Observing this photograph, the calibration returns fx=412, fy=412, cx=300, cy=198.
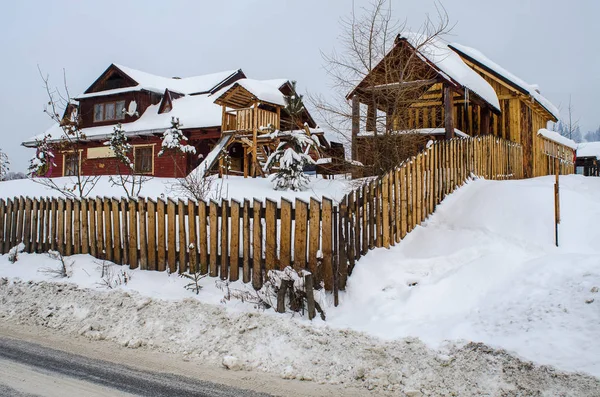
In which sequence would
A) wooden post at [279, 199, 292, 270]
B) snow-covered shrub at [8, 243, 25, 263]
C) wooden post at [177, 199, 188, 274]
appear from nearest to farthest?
wooden post at [279, 199, 292, 270] → wooden post at [177, 199, 188, 274] → snow-covered shrub at [8, 243, 25, 263]

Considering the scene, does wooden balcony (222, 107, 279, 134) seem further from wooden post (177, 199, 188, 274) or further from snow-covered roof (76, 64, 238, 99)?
wooden post (177, 199, 188, 274)

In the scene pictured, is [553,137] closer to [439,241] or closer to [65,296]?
[439,241]

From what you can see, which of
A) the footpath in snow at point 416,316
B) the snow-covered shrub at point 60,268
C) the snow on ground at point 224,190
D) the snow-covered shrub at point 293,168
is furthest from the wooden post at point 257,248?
the snow-covered shrub at point 293,168

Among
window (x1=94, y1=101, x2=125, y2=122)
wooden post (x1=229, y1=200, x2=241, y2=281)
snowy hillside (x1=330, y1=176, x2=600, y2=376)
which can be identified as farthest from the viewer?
window (x1=94, y1=101, x2=125, y2=122)

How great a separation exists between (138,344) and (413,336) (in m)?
3.17

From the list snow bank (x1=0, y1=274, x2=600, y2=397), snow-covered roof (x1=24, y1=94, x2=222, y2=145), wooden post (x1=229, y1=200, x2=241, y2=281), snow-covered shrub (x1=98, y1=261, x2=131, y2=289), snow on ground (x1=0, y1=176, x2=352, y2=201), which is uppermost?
snow-covered roof (x1=24, y1=94, x2=222, y2=145)

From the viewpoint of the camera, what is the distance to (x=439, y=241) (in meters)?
6.71

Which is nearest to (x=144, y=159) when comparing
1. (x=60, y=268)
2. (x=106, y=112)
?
(x=106, y=112)

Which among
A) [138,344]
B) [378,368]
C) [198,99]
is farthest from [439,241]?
[198,99]

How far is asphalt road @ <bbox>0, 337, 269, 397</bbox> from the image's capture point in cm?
366

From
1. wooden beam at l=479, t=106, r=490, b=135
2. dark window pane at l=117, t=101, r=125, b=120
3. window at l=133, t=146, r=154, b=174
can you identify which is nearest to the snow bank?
wooden beam at l=479, t=106, r=490, b=135

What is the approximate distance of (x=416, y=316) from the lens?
480 cm

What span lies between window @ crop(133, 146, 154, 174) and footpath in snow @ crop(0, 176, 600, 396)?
1897cm

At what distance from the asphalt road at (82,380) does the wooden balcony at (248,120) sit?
17.2 meters
